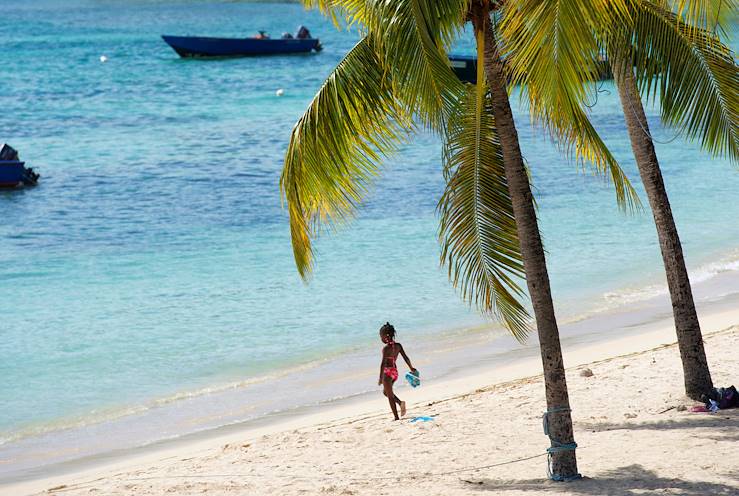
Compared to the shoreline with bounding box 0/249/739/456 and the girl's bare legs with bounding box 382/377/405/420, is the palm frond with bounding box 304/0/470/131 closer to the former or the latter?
the girl's bare legs with bounding box 382/377/405/420

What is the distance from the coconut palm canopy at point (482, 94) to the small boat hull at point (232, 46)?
5094cm

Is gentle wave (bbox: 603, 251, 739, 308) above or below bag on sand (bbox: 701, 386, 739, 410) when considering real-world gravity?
above

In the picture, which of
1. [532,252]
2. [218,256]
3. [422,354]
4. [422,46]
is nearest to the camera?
[422,46]

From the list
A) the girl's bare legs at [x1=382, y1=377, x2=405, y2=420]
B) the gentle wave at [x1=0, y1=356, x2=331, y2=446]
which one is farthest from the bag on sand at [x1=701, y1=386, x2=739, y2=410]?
the gentle wave at [x1=0, y1=356, x2=331, y2=446]

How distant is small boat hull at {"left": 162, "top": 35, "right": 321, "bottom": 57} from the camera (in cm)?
5850

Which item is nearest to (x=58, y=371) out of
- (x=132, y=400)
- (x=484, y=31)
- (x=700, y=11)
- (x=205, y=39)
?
(x=132, y=400)

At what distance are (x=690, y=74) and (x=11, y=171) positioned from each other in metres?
23.8

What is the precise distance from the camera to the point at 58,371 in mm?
15133

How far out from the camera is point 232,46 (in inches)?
2322

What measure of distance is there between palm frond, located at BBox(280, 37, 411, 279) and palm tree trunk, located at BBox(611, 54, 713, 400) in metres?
2.17

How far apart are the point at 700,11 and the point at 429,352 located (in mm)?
9115

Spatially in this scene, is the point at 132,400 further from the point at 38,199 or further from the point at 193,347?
the point at 38,199

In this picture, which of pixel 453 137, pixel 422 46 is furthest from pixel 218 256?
pixel 422 46

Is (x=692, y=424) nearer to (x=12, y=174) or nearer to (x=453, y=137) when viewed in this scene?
(x=453, y=137)
